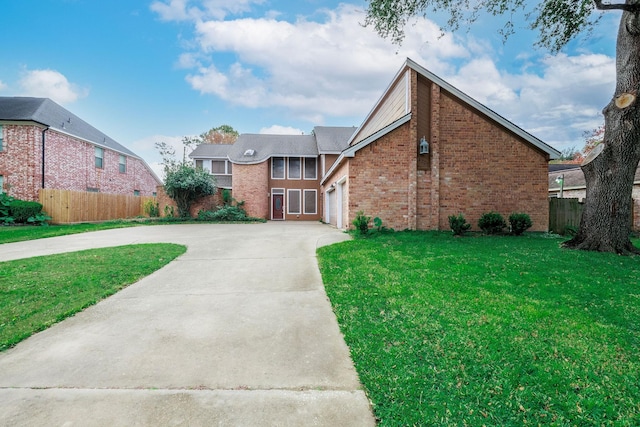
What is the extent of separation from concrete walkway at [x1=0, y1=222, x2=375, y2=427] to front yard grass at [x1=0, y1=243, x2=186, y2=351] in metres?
0.25

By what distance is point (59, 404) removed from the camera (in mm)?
1982

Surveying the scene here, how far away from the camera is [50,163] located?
1695cm

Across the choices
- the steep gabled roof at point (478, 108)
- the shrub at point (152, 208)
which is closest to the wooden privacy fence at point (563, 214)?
the steep gabled roof at point (478, 108)

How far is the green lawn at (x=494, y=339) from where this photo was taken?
6.24ft

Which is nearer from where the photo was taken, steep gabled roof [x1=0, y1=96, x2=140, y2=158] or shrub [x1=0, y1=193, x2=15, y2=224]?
shrub [x1=0, y1=193, x2=15, y2=224]

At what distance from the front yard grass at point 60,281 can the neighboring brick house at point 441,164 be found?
6933mm

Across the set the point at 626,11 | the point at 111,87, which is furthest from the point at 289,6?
the point at 111,87

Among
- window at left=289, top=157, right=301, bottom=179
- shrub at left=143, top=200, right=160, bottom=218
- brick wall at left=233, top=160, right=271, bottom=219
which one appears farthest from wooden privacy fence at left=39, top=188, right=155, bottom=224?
window at left=289, top=157, right=301, bottom=179

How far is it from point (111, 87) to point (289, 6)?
36.6 ft

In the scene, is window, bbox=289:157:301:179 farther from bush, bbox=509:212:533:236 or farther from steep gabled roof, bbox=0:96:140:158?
bush, bbox=509:212:533:236

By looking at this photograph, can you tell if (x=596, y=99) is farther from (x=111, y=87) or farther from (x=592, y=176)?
(x=111, y=87)

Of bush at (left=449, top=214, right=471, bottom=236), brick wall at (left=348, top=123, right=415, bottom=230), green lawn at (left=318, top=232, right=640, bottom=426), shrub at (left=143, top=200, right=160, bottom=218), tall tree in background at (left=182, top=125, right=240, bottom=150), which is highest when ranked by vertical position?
tall tree in background at (left=182, top=125, right=240, bottom=150)

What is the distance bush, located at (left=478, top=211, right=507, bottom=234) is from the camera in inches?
397

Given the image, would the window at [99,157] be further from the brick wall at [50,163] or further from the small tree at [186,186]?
the small tree at [186,186]
